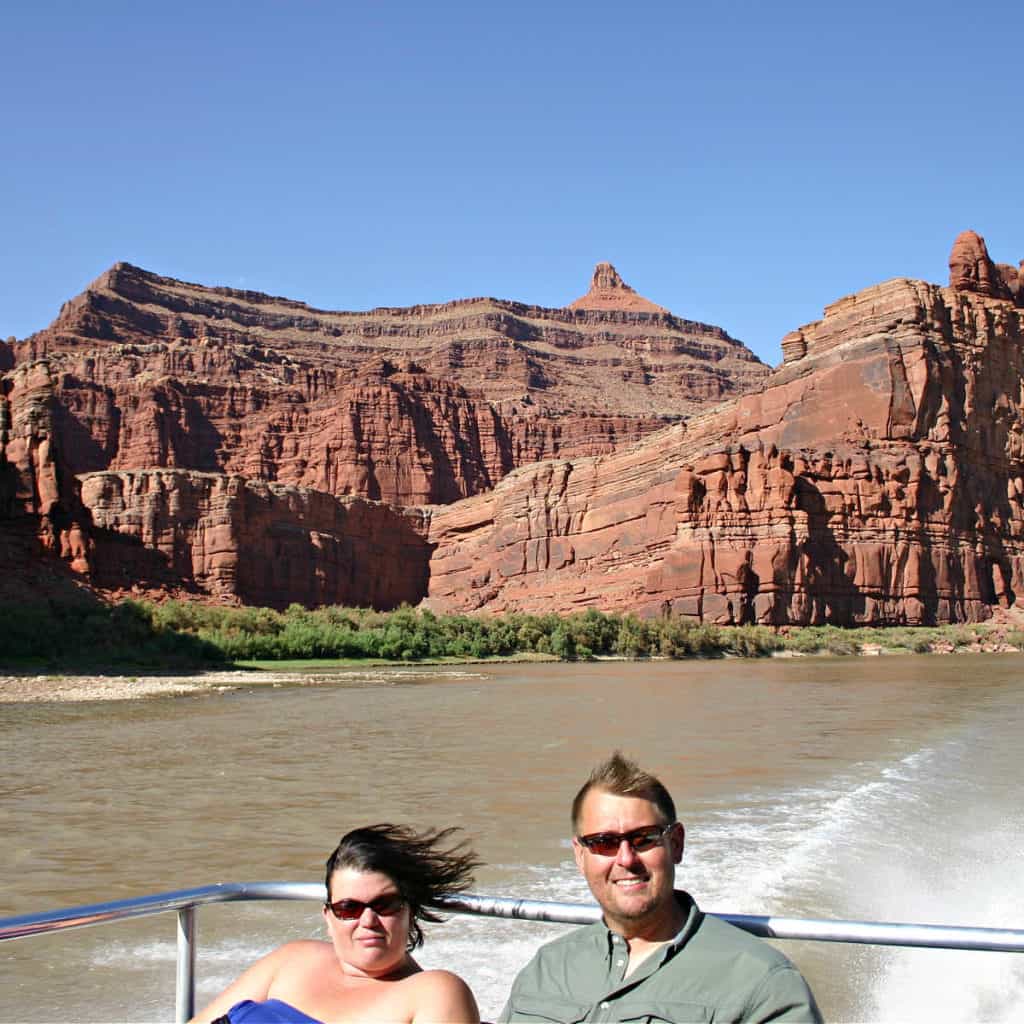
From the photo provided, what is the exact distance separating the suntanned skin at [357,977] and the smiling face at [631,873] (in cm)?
49

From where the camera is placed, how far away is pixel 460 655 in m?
52.8

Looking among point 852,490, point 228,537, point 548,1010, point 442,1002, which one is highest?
point 852,490

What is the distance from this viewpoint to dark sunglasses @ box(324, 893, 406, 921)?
2.95 metres

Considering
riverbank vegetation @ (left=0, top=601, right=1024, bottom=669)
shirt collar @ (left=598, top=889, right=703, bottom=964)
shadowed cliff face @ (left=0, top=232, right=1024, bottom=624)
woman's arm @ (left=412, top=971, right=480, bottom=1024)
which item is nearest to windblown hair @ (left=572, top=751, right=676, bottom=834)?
shirt collar @ (left=598, top=889, right=703, bottom=964)

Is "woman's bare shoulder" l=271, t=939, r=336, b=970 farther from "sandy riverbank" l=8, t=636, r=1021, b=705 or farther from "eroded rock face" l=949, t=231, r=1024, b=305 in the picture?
"eroded rock face" l=949, t=231, r=1024, b=305

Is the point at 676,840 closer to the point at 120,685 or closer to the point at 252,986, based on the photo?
the point at 252,986

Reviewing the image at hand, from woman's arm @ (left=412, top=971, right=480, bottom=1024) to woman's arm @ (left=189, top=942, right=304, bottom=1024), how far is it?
1.42 ft

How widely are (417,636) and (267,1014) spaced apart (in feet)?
164

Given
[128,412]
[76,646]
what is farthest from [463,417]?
[76,646]

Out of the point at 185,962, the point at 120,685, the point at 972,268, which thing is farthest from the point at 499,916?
the point at 972,268

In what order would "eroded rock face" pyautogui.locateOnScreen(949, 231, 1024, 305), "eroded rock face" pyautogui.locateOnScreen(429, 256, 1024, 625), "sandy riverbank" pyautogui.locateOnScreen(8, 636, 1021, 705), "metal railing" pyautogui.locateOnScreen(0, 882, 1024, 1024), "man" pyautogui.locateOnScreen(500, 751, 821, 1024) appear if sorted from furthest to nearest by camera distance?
A: 1. "eroded rock face" pyautogui.locateOnScreen(949, 231, 1024, 305)
2. "eroded rock face" pyautogui.locateOnScreen(429, 256, 1024, 625)
3. "sandy riverbank" pyautogui.locateOnScreen(8, 636, 1021, 705)
4. "man" pyautogui.locateOnScreen(500, 751, 821, 1024)
5. "metal railing" pyautogui.locateOnScreen(0, 882, 1024, 1024)

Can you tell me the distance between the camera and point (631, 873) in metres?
3.05

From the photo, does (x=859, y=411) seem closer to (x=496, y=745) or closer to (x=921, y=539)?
(x=921, y=539)

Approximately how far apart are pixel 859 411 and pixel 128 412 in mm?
73477
